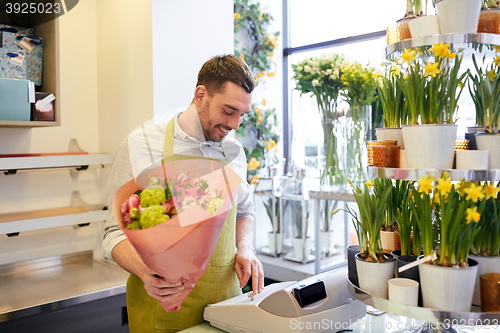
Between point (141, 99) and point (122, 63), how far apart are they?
0.27 meters

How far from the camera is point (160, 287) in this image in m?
0.89

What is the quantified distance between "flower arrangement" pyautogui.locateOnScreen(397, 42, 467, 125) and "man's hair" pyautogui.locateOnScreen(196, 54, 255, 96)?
0.50 meters

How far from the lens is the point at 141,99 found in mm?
2340

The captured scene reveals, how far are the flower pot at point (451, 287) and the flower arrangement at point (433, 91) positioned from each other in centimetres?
37

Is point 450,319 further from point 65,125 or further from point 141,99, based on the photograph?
point 65,125

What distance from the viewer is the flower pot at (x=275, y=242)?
331 cm

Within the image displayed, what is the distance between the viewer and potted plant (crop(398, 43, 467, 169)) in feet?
3.34

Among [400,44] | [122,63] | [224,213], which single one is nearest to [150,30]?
[122,63]

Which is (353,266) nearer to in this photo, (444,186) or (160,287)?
(444,186)

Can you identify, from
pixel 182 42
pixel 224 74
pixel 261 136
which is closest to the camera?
pixel 224 74

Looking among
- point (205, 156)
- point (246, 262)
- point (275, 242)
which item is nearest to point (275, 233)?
point (275, 242)

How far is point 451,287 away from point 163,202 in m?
0.67

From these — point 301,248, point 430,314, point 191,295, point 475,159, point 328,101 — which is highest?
point 328,101

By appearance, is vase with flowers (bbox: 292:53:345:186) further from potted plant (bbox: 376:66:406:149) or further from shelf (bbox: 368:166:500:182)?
shelf (bbox: 368:166:500:182)
